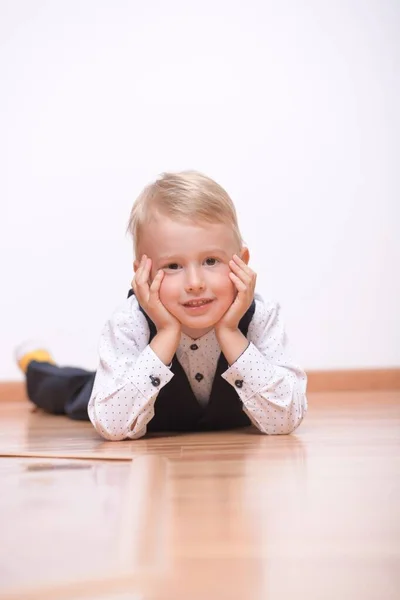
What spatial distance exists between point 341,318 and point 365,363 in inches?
5.6

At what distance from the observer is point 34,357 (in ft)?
7.45

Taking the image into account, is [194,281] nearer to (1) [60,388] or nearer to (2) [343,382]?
(1) [60,388]

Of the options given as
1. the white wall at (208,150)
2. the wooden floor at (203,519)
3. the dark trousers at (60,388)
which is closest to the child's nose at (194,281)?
the wooden floor at (203,519)

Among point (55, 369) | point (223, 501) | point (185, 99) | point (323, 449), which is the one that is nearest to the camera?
point (223, 501)

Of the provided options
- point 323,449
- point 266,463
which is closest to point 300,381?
point 323,449

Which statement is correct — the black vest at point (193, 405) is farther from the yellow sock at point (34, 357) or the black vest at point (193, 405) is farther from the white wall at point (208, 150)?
the white wall at point (208, 150)

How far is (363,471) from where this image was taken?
3.43ft

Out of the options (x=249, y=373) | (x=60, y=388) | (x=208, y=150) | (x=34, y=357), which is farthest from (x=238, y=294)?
(x=208, y=150)

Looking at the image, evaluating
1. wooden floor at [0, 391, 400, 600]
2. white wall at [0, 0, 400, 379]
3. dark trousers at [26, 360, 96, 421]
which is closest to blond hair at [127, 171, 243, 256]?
wooden floor at [0, 391, 400, 600]

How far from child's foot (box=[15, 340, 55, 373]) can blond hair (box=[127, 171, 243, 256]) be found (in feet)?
2.81

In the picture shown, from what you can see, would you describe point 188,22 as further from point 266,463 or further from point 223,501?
point 223,501

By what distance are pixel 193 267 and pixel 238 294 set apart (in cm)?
8

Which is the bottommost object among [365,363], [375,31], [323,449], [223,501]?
[365,363]

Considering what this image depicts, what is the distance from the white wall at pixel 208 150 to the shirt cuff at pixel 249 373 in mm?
1098
